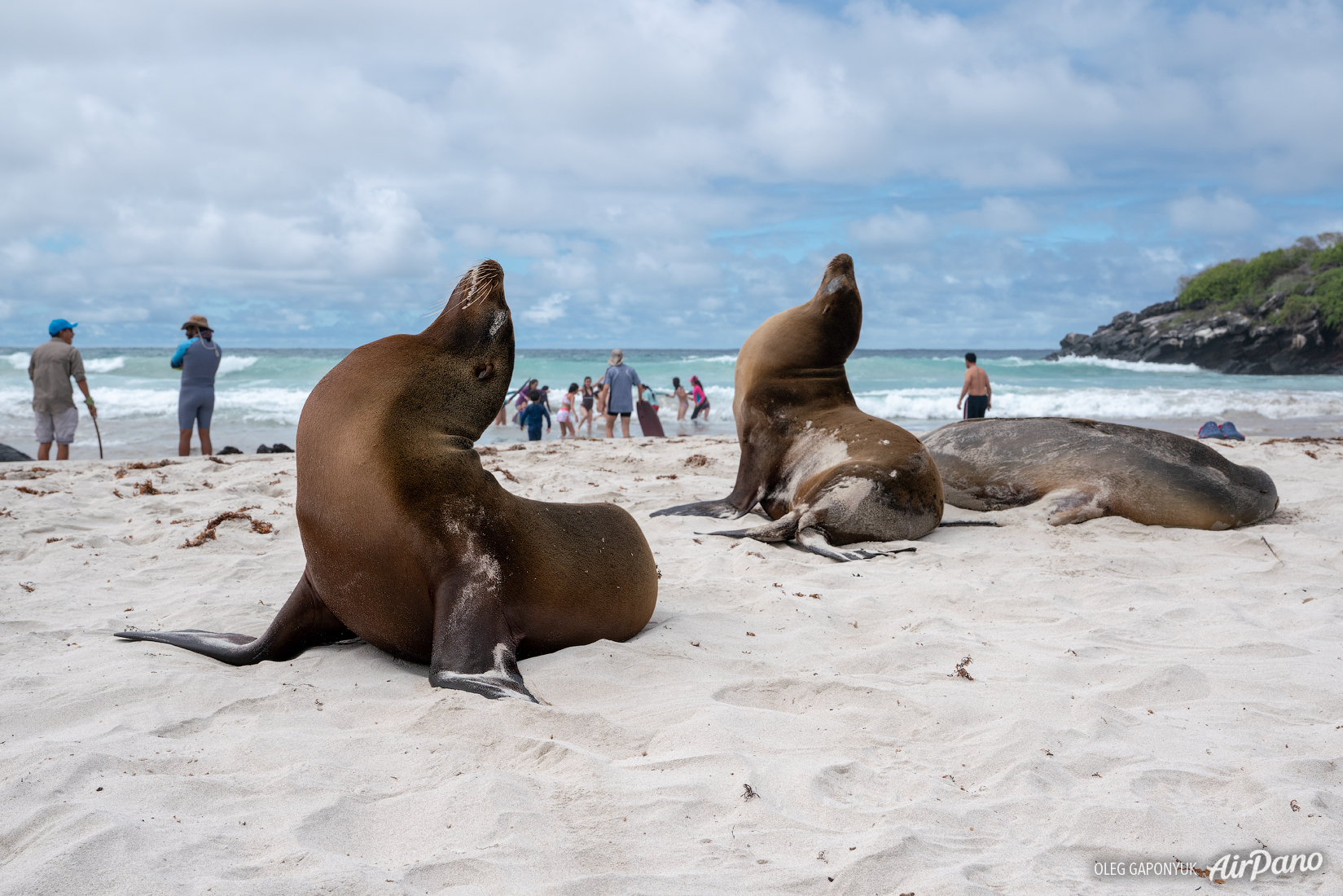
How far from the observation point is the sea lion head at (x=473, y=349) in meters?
3.49

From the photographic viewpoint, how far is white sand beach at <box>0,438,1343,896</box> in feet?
6.50

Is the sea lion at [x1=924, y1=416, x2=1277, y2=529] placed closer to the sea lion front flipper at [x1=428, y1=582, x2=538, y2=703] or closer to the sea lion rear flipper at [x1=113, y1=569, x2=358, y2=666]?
the sea lion front flipper at [x1=428, y1=582, x2=538, y2=703]

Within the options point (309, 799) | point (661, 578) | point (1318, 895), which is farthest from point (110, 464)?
point (1318, 895)

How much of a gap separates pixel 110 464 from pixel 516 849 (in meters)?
9.17

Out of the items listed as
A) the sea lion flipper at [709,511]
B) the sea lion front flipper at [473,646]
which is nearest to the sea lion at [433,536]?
the sea lion front flipper at [473,646]

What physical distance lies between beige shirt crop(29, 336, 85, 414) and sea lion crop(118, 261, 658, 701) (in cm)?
861

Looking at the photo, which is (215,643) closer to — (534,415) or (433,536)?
(433,536)

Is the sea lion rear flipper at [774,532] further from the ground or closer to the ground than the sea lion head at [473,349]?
closer to the ground

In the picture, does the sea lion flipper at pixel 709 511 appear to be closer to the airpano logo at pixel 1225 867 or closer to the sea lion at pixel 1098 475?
the sea lion at pixel 1098 475

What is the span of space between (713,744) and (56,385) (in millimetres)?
10781

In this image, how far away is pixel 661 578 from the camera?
4879 mm

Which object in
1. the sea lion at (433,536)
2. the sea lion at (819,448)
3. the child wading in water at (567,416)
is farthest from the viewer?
the child wading in water at (567,416)

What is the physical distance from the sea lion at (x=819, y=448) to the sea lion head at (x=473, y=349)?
105 inches

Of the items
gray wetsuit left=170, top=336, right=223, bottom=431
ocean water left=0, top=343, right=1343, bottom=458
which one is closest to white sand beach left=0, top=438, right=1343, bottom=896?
gray wetsuit left=170, top=336, right=223, bottom=431
